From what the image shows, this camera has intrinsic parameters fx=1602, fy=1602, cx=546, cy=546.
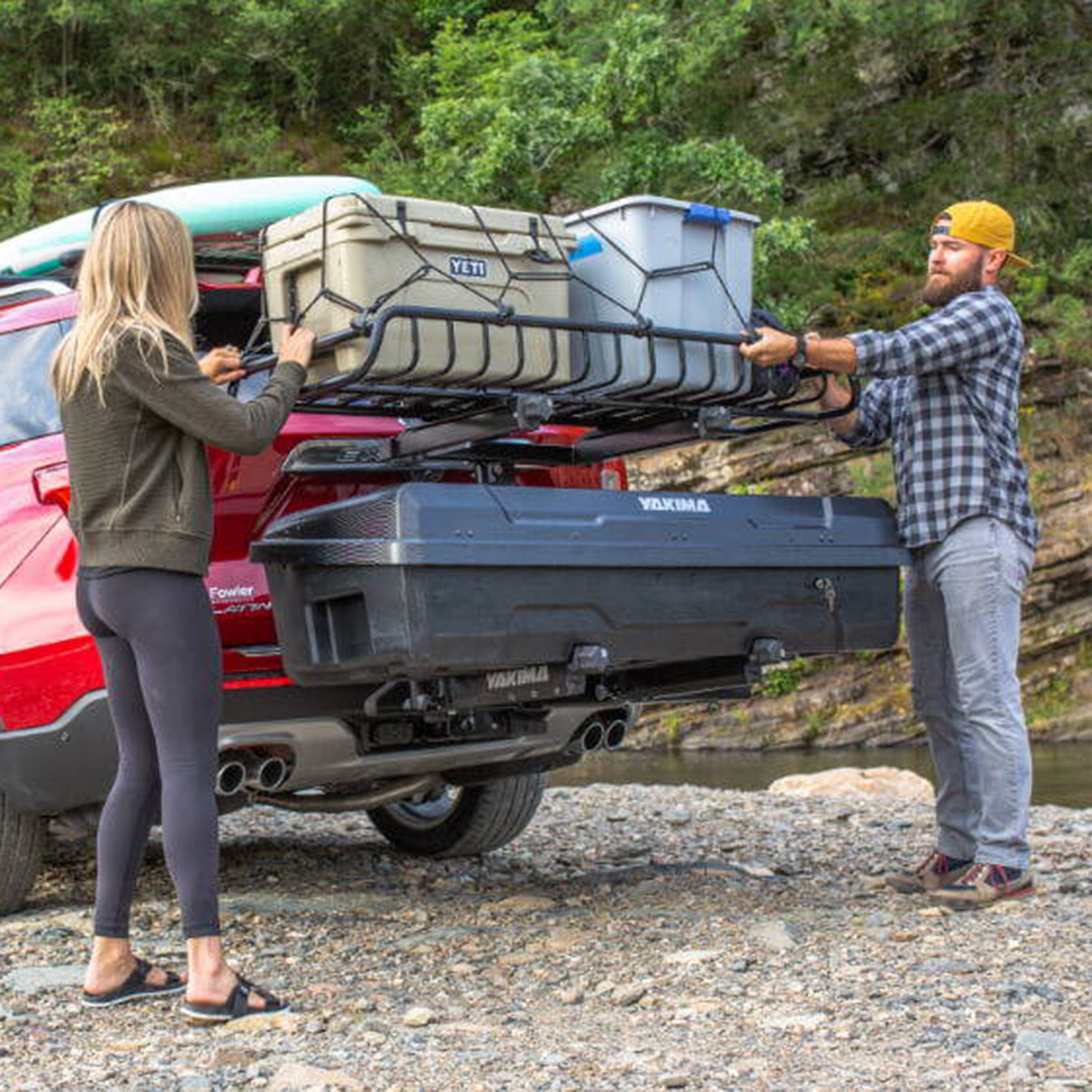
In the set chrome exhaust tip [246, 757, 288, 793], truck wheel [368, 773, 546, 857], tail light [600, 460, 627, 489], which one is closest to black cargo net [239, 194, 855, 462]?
tail light [600, 460, 627, 489]

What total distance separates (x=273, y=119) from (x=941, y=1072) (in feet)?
87.9

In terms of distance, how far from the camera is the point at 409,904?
5.32m

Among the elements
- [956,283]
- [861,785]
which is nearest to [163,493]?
[956,283]

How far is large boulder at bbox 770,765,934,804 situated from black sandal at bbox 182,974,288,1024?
249 inches

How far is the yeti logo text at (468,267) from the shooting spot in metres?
4.12

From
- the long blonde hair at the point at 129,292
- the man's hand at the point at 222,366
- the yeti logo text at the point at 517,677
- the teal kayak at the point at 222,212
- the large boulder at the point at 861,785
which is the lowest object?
the large boulder at the point at 861,785

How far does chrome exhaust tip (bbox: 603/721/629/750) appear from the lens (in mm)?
5262

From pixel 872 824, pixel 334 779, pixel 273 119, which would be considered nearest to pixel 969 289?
pixel 334 779

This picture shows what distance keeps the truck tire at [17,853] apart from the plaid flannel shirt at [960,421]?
281cm

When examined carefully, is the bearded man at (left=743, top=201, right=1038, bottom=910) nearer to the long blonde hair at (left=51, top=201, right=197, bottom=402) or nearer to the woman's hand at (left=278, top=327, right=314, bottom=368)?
the woman's hand at (left=278, top=327, right=314, bottom=368)

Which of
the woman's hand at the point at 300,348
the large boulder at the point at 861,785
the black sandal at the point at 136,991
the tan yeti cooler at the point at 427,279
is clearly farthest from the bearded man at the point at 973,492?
the large boulder at the point at 861,785

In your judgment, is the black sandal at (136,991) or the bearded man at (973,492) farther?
the bearded man at (973,492)

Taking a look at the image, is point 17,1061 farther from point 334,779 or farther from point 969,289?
point 969,289

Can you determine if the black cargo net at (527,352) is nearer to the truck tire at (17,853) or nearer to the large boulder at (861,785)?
the truck tire at (17,853)
